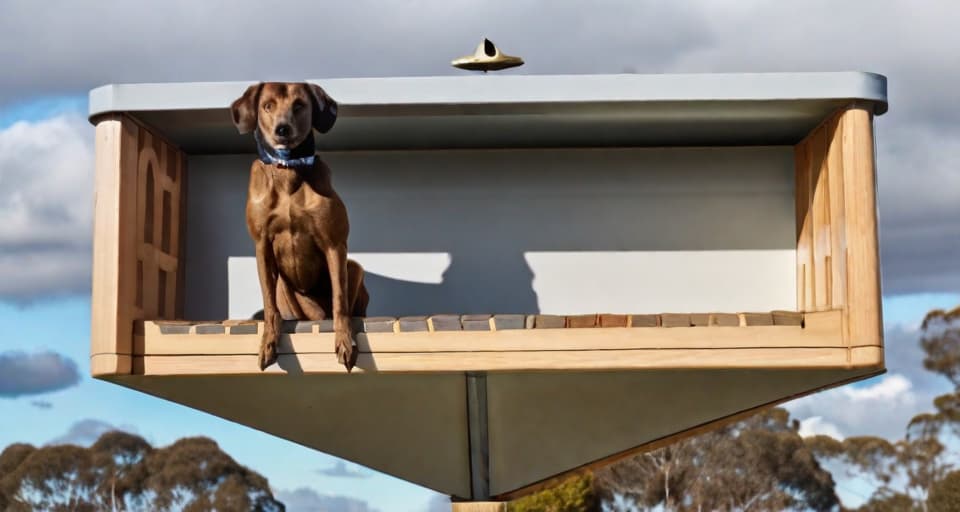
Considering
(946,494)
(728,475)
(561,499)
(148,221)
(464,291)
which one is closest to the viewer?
(148,221)

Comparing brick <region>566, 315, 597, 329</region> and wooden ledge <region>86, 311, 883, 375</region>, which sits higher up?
brick <region>566, 315, 597, 329</region>

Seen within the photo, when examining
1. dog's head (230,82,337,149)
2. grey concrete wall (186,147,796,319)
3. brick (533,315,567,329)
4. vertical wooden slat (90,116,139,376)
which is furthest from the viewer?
grey concrete wall (186,147,796,319)

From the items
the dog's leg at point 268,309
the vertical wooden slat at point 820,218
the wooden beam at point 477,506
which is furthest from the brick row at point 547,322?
the wooden beam at point 477,506

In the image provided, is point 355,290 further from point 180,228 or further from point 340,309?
point 180,228

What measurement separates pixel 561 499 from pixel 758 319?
24.7 m

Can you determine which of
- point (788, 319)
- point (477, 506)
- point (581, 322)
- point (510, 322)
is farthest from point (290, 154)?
point (477, 506)

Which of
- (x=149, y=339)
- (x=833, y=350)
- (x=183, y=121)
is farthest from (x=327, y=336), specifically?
(x=833, y=350)

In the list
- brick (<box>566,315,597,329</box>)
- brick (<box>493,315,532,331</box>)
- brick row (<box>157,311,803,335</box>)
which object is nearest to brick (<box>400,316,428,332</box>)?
brick row (<box>157,311,803,335</box>)

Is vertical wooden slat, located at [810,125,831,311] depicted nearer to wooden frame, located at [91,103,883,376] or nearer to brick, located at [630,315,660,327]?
wooden frame, located at [91,103,883,376]

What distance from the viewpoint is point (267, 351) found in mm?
7852

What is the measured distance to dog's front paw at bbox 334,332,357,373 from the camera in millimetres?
7797

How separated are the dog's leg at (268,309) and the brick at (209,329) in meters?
0.26

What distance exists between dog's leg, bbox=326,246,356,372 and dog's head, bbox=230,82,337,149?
0.66m

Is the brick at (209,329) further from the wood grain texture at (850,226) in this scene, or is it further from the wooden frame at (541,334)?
the wood grain texture at (850,226)
